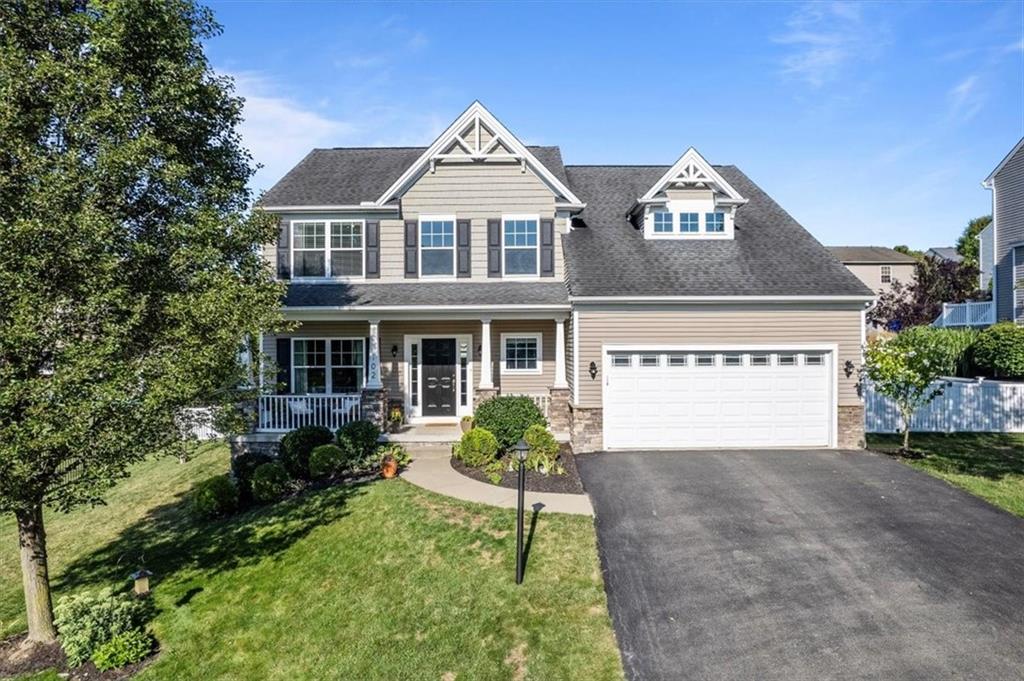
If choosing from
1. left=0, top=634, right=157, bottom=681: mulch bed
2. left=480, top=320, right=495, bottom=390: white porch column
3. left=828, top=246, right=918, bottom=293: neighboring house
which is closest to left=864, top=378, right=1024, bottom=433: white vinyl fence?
left=480, top=320, right=495, bottom=390: white porch column

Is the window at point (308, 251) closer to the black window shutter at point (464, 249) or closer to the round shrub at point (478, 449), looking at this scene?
the black window shutter at point (464, 249)

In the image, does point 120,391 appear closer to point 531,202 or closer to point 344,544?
point 344,544

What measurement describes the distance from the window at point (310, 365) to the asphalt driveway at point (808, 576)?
345 inches

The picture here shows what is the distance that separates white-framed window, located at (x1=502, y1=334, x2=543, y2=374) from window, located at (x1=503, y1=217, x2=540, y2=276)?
72.5 inches

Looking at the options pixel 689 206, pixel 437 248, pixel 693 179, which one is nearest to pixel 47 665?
pixel 437 248

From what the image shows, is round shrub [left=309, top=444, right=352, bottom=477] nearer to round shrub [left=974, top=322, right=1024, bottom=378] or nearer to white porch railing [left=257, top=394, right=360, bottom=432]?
white porch railing [left=257, top=394, right=360, bottom=432]

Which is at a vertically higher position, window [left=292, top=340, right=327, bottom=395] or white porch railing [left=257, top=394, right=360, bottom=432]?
window [left=292, top=340, right=327, bottom=395]

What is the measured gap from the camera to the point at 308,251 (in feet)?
50.0

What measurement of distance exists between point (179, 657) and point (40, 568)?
7.98 feet

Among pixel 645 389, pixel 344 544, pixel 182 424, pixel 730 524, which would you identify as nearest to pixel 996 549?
pixel 730 524

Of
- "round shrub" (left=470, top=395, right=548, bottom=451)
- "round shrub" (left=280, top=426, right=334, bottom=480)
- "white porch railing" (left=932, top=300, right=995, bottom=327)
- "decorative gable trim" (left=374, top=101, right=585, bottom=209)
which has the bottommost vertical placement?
"round shrub" (left=280, top=426, right=334, bottom=480)

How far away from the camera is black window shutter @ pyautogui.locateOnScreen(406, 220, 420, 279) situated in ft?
49.4

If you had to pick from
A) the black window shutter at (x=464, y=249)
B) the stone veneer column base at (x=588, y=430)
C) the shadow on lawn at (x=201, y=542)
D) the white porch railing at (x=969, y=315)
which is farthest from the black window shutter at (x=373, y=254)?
the white porch railing at (x=969, y=315)

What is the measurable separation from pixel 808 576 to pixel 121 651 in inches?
345
